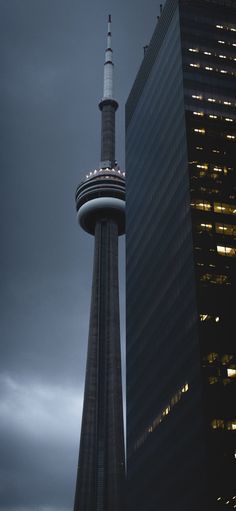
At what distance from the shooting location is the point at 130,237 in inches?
5359

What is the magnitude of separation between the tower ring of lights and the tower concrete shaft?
18392mm

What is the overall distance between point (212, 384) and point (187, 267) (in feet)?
61.1

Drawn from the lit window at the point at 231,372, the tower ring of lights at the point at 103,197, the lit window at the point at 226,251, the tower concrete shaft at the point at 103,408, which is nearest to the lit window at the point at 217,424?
the lit window at the point at 231,372

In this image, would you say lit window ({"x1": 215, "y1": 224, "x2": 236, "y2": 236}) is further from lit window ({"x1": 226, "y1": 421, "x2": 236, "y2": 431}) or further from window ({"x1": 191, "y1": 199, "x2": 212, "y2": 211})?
lit window ({"x1": 226, "y1": 421, "x2": 236, "y2": 431})

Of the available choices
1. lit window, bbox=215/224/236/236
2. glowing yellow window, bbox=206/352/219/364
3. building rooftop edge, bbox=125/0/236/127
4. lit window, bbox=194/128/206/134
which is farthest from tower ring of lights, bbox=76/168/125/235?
glowing yellow window, bbox=206/352/219/364

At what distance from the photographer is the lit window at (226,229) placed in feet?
311

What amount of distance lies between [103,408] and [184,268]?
7440 cm

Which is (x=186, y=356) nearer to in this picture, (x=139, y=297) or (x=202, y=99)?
(x=139, y=297)

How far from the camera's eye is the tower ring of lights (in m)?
192

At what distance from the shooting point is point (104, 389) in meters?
161

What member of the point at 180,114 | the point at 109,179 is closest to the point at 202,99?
the point at 180,114

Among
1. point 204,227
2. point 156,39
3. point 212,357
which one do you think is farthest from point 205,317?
point 156,39

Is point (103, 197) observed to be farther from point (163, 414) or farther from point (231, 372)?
point (231, 372)

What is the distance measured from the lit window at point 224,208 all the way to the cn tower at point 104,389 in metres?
72.9
